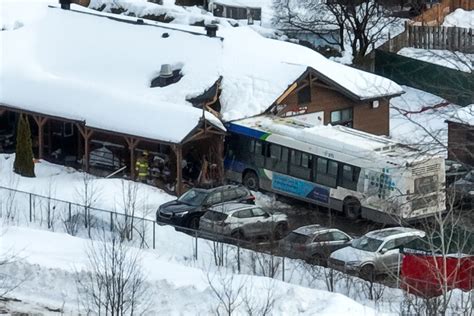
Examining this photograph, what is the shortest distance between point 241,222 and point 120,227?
3.16 meters

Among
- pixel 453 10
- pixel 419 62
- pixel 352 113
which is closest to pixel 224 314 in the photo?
pixel 352 113

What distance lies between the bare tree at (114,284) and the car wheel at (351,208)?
10317 mm

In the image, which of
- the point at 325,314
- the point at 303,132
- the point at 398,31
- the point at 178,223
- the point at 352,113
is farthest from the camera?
the point at 398,31

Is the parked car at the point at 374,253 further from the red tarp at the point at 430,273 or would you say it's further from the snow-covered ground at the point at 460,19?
the snow-covered ground at the point at 460,19

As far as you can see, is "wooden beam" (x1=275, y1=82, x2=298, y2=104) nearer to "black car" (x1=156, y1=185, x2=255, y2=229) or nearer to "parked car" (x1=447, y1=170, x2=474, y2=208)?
"black car" (x1=156, y1=185, x2=255, y2=229)

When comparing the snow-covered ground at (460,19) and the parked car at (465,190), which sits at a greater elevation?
the snow-covered ground at (460,19)

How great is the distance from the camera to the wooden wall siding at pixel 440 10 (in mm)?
62516

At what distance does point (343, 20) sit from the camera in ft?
191

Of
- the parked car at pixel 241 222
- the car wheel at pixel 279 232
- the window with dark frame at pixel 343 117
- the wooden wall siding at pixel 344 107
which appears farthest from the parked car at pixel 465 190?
the window with dark frame at pixel 343 117

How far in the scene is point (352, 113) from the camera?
155ft

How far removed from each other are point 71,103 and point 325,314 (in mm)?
19860

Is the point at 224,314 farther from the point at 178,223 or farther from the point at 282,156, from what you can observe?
the point at 282,156

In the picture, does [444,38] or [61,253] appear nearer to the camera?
[61,253]

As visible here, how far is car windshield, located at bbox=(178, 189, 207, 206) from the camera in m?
37.4
